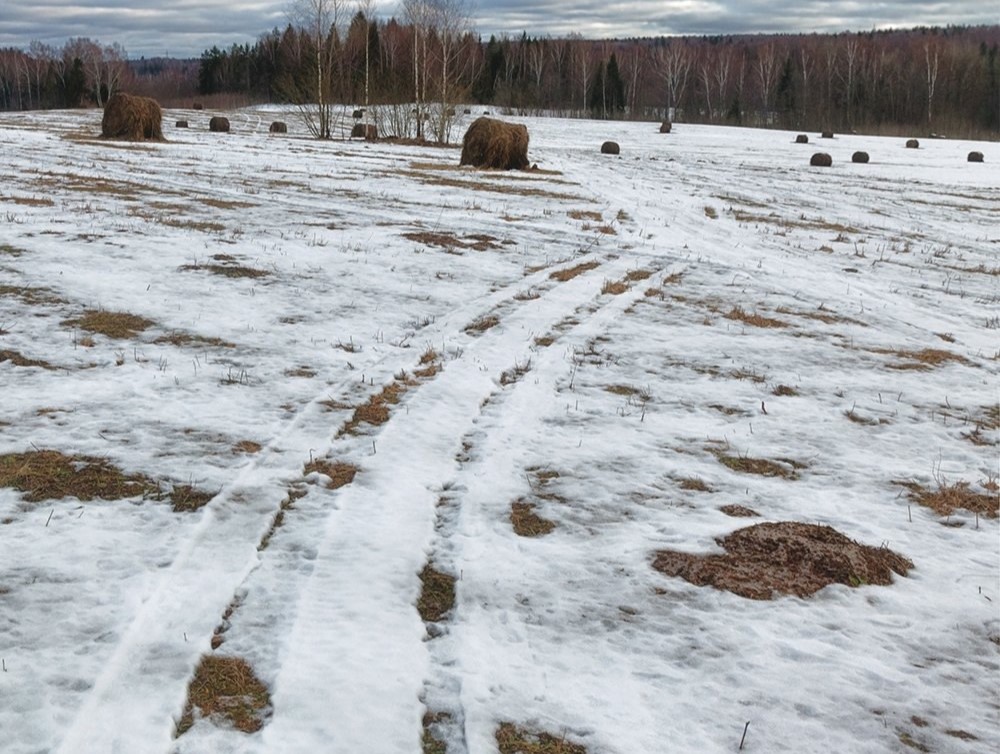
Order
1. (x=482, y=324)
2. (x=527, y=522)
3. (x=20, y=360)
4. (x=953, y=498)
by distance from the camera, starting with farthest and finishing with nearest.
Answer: (x=482, y=324) < (x=20, y=360) < (x=953, y=498) < (x=527, y=522)

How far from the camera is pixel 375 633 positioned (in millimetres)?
3131

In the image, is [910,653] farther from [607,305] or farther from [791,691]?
[607,305]

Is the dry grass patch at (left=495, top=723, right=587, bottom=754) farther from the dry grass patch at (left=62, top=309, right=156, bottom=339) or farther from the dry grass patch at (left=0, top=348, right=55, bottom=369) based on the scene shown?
the dry grass patch at (left=62, top=309, right=156, bottom=339)

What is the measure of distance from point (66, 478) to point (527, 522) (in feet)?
7.51

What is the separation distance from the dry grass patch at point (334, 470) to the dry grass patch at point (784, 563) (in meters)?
1.64

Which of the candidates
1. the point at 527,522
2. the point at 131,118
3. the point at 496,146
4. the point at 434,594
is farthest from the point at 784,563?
the point at 131,118

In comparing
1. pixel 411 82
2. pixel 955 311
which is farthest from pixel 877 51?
pixel 955 311

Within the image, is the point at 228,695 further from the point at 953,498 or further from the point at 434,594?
the point at 953,498

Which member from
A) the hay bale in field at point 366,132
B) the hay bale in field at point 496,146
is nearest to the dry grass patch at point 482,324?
the hay bale in field at point 496,146

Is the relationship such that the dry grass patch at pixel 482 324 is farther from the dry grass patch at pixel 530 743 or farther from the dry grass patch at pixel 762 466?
the dry grass patch at pixel 530 743

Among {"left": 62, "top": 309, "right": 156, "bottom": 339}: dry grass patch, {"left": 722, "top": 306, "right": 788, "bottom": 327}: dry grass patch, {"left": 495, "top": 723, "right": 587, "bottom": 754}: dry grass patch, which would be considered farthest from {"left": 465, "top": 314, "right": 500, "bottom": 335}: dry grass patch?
{"left": 495, "top": 723, "right": 587, "bottom": 754}: dry grass patch

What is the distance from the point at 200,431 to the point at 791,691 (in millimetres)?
3470

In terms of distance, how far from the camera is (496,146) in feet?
72.8

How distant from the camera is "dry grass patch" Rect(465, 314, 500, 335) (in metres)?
7.41
